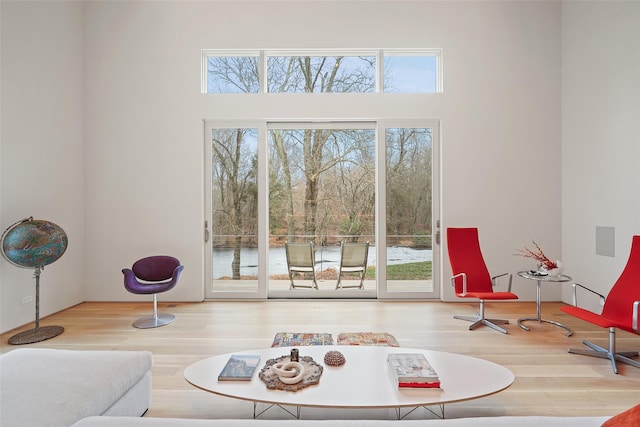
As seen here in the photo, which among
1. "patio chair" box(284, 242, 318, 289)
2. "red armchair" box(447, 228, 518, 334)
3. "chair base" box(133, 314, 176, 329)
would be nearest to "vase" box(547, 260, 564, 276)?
"red armchair" box(447, 228, 518, 334)

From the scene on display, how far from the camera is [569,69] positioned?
541 cm

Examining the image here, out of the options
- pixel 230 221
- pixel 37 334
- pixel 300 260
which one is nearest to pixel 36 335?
pixel 37 334

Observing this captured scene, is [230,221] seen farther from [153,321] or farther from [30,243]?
[30,243]

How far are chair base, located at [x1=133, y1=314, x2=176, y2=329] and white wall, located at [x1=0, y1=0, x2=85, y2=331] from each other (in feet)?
4.39

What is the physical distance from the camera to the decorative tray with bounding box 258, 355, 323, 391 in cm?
220

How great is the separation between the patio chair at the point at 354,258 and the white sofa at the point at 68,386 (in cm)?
363

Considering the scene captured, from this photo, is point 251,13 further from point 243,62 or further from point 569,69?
point 569,69

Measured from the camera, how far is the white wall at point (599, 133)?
439cm

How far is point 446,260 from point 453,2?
3.80m

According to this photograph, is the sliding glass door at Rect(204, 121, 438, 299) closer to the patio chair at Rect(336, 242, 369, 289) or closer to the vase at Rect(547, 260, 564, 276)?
the patio chair at Rect(336, 242, 369, 289)

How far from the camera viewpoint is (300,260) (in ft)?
19.2

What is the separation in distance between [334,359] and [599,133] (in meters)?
4.64

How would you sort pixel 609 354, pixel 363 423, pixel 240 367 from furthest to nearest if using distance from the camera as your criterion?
pixel 609 354, pixel 240 367, pixel 363 423

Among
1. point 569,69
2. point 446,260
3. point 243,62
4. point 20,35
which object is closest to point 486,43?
point 569,69
